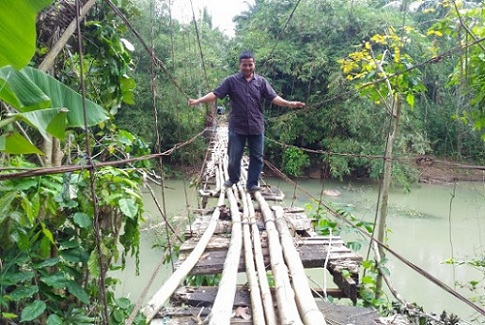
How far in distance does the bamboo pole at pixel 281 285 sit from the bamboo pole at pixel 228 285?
104 millimetres

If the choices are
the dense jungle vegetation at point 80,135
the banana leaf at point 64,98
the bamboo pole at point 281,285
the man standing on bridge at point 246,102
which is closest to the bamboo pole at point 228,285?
the bamboo pole at point 281,285

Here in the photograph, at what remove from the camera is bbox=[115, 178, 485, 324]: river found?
3.52m

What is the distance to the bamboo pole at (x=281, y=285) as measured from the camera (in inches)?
34.9

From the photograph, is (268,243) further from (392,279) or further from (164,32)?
Result: (164,32)

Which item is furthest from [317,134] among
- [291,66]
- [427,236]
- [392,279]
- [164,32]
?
[392,279]

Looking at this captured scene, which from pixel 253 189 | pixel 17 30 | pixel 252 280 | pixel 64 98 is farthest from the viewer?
pixel 253 189

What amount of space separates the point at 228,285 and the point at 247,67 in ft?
3.79

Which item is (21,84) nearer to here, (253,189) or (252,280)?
(252,280)

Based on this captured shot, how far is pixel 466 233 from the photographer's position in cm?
543

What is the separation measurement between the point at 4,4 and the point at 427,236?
218 inches

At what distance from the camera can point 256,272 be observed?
3.83 ft

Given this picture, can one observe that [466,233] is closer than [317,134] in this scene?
Yes

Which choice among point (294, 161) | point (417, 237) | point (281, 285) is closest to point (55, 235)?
point (281, 285)

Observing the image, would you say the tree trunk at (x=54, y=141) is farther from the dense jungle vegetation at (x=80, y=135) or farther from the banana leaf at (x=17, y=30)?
the banana leaf at (x=17, y=30)
